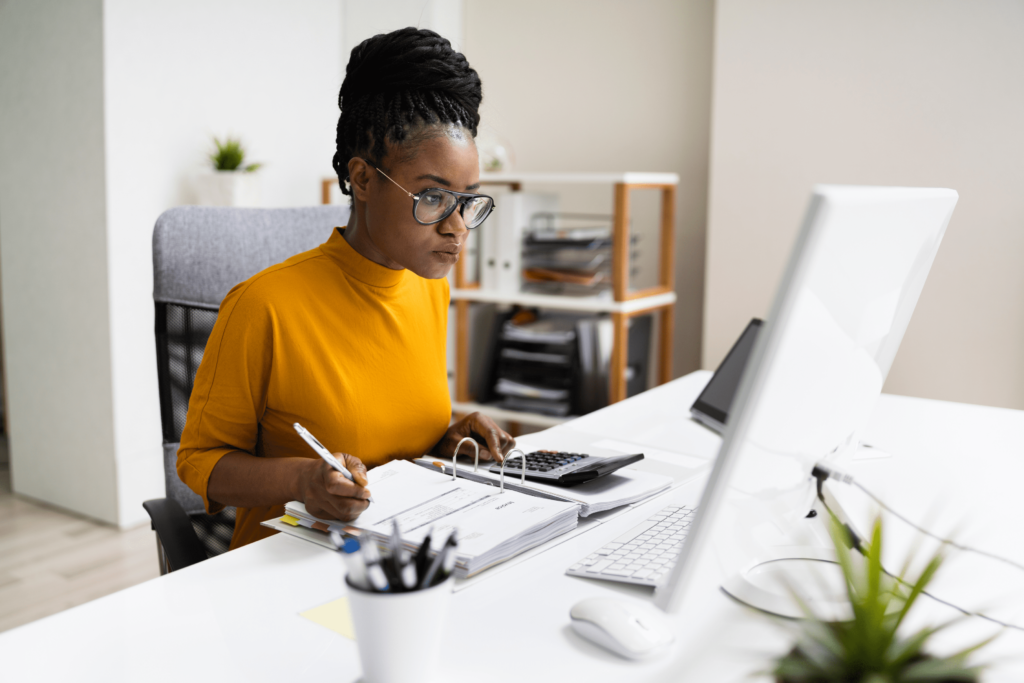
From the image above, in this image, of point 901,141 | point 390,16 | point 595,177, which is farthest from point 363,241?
point 390,16

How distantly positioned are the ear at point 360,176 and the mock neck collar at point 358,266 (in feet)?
0.26

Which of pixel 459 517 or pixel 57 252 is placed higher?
pixel 57 252

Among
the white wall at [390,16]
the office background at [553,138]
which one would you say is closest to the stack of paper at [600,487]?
the office background at [553,138]

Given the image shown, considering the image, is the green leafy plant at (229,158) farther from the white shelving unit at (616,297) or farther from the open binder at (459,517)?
the open binder at (459,517)

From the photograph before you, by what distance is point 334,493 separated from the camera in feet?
2.77

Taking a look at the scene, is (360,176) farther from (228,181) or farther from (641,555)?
(228,181)

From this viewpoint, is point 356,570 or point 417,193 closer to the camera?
point 356,570

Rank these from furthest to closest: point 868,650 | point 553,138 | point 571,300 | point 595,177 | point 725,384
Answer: point 553,138 → point 571,300 → point 595,177 → point 725,384 → point 868,650

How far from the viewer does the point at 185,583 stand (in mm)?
804

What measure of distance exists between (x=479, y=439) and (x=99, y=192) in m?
1.91

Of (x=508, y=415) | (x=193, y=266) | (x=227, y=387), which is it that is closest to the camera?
(x=227, y=387)

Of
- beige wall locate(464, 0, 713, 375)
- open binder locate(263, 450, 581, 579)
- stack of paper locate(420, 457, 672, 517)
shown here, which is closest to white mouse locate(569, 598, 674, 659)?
open binder locate(263, 450, 581, 579)

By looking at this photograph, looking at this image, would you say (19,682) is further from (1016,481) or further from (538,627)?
(1016,481)

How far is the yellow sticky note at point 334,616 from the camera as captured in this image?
0.71 metres
